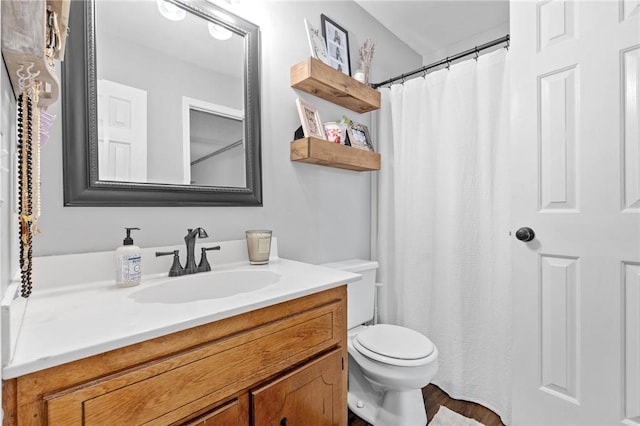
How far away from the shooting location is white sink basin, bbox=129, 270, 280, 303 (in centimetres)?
105

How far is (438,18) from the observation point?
7.30 feet

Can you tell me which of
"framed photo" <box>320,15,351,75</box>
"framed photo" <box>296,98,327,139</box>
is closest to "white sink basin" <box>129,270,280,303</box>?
"framed photo" <box>296,98,327,139</box>

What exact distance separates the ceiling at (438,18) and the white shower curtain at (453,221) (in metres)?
0.57

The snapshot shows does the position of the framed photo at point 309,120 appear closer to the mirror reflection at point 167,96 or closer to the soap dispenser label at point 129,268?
the mirror reflection at point 167,96

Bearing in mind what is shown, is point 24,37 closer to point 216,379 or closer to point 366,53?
point 216,379

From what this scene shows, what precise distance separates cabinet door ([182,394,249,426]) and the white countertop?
0.24 m

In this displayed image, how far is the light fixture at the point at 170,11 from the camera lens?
126 centimetres

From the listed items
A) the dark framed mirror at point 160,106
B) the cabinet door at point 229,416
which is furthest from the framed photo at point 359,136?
the cabinet door at point 229,416

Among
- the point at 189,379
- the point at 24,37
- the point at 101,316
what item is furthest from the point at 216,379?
the point at 24,37

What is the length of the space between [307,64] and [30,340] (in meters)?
1.47

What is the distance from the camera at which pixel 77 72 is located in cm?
105

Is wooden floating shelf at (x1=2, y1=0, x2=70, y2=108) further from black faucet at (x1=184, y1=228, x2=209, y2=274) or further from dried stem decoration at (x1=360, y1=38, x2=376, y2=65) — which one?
dried stem decoration at (x1=360, y1=38, x2=376, y2=65)

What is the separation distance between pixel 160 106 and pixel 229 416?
111cm

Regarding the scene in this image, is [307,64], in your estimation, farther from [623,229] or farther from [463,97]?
[623,229]
